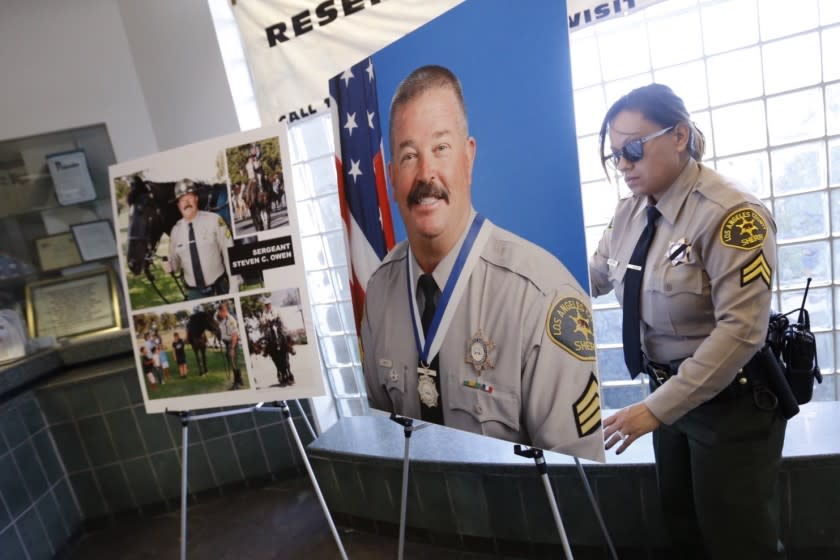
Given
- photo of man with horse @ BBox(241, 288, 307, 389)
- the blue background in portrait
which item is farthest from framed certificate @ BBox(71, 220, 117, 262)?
the blue background in portrait

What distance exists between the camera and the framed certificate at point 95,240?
117 inches

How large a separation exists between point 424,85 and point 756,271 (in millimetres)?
903

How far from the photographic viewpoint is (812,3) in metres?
1.81

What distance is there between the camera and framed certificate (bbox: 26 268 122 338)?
296 centimetres

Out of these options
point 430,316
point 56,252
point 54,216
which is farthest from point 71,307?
point 430,316

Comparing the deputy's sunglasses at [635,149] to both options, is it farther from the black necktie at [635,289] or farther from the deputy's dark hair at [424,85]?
the deputy's dark hair at [424,85]

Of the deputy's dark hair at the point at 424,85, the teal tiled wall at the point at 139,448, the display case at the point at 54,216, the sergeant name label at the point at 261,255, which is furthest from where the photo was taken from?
the display case at the point at 54,216

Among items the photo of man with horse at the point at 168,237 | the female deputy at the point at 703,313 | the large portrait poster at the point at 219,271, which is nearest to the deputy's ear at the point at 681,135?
the female deputy at the point at 703,313

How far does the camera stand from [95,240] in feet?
9.80

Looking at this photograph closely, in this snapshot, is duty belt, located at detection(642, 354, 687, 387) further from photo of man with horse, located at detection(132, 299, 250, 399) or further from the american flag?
photo of man with horse, located at detection(132, 299, 250, 399)

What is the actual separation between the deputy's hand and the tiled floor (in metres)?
1.20

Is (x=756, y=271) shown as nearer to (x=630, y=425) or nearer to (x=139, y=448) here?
(x=630, y=425)

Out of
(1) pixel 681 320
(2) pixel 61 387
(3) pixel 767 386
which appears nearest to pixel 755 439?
(3) pixel 767 386

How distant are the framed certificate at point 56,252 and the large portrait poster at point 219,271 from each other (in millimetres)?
1477
